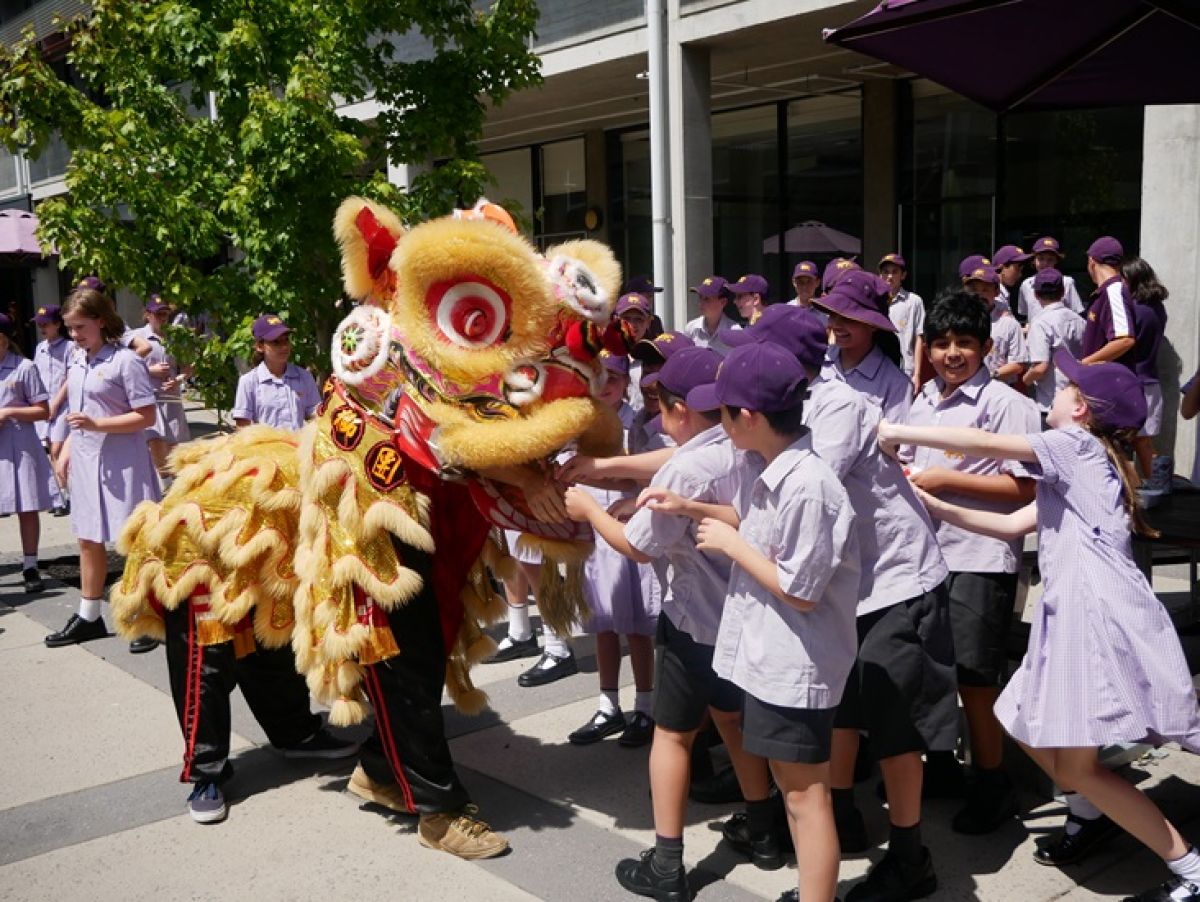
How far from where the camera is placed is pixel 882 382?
4.23m

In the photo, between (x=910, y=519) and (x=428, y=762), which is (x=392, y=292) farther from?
(x=910, y=519)

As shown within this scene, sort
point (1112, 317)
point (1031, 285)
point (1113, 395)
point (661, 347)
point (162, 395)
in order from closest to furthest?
point (1113, 395)
point (661, 347)
point (1112, 317)
point (1031, 285)
point (162, 395)

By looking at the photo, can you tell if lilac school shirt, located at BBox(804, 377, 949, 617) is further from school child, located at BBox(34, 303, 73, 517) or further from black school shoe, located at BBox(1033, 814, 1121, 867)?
school child, located at BBox(34, 303, 73, 517)

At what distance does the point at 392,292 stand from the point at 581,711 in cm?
243

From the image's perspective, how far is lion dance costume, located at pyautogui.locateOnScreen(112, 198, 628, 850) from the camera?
12.2 feet

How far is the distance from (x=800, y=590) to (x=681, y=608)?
783mm

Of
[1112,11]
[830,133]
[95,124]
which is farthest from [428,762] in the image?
[830,133]

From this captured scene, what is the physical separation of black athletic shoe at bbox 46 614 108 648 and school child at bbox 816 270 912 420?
16.5 ft

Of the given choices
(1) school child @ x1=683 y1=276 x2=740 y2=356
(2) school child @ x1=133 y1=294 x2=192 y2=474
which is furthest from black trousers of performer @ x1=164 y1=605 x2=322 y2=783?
(1) school child @ x1=683 y1=276 x2=740 y2=356

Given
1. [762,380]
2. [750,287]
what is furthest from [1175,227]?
[762,380]

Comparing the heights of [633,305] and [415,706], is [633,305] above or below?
above

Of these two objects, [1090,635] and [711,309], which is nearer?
[1090,635]

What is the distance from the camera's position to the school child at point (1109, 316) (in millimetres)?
8055

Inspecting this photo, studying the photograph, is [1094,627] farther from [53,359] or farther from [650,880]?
[53,359]
